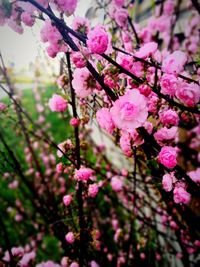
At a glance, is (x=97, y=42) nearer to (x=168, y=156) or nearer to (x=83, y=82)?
(x=83, y=82)

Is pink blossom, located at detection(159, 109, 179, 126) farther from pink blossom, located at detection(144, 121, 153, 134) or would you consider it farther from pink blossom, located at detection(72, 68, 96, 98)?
pink blossom, located at detection(72, 68, 96, 98)

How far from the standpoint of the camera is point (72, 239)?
64.4 inches

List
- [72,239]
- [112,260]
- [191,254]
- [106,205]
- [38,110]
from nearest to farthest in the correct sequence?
[72,239] → [191,254] → [112,260] → [106,205] → [38,110]

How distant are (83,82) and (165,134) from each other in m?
0.42

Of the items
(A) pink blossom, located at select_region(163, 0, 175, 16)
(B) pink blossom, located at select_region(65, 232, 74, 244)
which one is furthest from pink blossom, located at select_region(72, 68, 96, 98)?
(A) pink blossom, located at select_region(163, 0, 175, 16)

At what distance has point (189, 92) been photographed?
3.91 ft

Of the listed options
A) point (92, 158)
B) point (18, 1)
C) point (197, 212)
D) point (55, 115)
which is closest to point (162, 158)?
point (18, 1)

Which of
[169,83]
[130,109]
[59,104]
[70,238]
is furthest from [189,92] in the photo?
[70,238]

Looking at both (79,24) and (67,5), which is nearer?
(67,5)

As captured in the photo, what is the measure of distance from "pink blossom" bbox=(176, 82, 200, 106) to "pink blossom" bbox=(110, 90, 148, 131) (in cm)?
24

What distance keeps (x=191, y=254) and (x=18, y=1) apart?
2486 mm

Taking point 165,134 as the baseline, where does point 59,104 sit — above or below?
above

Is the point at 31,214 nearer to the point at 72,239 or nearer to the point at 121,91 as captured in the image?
the point at 72,239

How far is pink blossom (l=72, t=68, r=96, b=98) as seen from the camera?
1113mm
